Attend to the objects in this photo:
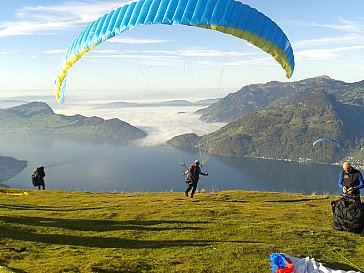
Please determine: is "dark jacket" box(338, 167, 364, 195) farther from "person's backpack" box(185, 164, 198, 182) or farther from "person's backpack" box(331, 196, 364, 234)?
"person's backpack" box(185, 164, 198, 182)

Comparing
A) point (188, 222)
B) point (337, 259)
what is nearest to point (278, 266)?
point (337, 259)

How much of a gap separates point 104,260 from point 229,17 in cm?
1133

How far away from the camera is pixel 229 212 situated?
2094cm

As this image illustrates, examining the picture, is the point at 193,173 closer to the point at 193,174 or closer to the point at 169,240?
the point at 193,174

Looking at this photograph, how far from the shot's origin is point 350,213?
1491 cm

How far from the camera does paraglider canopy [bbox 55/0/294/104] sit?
1559 cm

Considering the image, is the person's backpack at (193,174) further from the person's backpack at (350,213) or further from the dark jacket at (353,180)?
the dark jacket at (353,180)

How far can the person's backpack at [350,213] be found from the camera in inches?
571

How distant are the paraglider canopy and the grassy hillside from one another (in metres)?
8.82

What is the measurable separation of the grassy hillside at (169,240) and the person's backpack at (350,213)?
39 centimetres

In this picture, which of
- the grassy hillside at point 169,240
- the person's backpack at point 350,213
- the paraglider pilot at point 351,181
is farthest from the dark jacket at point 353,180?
the grassy hillside at point 169,240

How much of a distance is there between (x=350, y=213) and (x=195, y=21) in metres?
10.6

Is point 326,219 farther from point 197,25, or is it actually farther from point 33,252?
point 33,252

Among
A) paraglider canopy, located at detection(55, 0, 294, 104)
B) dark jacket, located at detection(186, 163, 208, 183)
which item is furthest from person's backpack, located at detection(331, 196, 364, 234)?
dark jacket, located at detection(186, 163, 208, 183)
